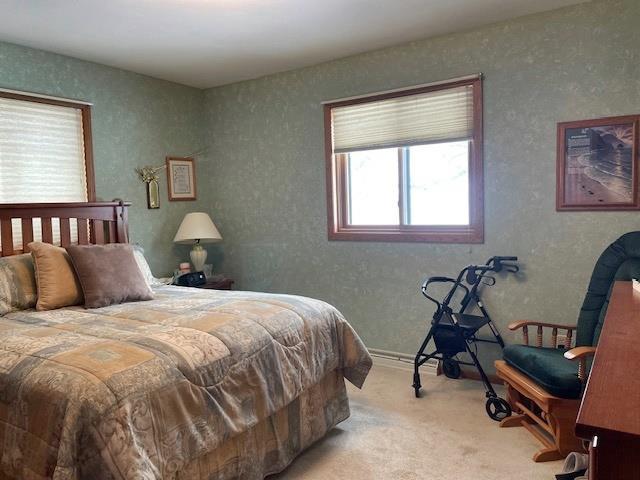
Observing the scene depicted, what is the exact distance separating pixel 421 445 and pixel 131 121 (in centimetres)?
324

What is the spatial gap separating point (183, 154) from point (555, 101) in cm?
306

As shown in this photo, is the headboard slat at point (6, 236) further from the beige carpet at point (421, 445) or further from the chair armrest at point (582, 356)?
the chair armrest at point (582, 356)

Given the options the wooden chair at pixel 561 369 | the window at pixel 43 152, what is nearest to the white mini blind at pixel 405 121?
the wooden chair at pixel 561 369

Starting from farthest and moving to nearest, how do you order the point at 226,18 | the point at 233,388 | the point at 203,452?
the point at 226,18
the point at 233,388
the point at 203,452

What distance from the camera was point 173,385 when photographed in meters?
1.66

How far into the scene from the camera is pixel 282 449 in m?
2.21

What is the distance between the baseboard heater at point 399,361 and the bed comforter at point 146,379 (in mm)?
1242

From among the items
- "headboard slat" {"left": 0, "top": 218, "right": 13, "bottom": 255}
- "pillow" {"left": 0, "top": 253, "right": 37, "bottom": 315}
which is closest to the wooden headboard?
"headboard slat" {"left": 0, "top": 218, "right": 13, "bottom": 255}

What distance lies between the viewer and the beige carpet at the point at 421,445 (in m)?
2.21

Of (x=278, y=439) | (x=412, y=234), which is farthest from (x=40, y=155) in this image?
(x=412, y=234)

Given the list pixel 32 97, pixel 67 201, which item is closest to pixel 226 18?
pixel 32 97

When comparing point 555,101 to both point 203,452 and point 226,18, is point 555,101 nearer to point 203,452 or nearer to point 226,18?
point 226,18

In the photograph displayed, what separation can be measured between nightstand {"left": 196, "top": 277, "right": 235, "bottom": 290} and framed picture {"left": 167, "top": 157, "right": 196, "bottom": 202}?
0.82m

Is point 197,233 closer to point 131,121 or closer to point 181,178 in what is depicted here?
point 181,178
